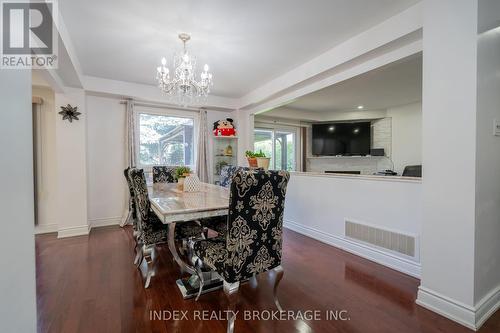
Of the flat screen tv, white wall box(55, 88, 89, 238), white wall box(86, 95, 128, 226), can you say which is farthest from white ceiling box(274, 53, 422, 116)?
white wall box(55, 88, 89, 238)

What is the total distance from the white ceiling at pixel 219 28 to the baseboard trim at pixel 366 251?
244 centimetres

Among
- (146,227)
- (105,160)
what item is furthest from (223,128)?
(146,227)

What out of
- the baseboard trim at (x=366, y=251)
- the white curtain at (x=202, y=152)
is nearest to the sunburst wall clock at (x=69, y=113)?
the white curtain at (x=202, y=152)

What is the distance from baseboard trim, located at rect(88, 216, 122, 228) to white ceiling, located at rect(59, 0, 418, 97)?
251 centimetres

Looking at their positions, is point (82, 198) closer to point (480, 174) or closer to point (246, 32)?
point (246, 32)

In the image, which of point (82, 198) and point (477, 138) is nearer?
point (477, 138)

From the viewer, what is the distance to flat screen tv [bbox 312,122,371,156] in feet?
15.4

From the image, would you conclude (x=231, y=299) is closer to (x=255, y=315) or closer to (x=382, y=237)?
(x=255, y=315)

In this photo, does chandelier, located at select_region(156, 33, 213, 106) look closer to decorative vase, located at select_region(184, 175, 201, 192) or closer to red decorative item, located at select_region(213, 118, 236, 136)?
decorative vase, located at select_region(184, 175, 201, 192)

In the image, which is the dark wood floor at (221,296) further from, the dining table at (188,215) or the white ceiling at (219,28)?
the white ceiling at (219,28)

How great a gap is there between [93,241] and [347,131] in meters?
4.90

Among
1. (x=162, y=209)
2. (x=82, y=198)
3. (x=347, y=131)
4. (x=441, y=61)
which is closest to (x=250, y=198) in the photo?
(x=162, y=209)

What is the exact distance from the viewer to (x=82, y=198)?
143 inches

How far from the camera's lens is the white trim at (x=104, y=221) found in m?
4.02
